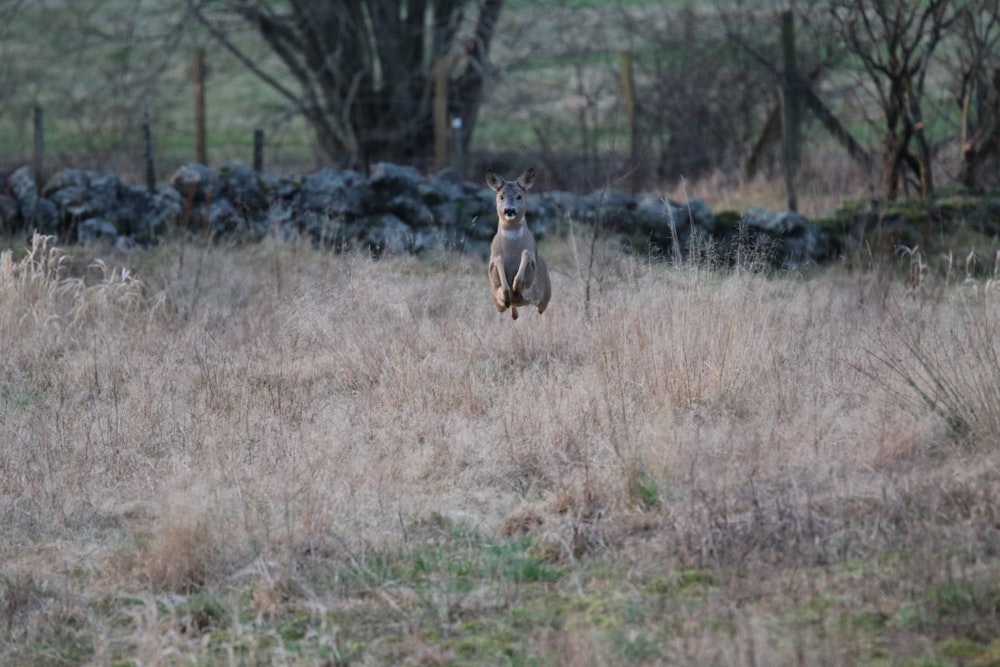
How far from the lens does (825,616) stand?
5117 mm

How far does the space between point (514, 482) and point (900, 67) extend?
10694 millimetres

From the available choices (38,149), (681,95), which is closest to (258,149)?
(38,149)

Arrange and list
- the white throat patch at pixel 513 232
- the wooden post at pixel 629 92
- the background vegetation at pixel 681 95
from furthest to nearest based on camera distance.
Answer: the wooden post at pixel 629 92 → the background vegetation at pixel 681 95 → the white throat patch at pixel 513 232

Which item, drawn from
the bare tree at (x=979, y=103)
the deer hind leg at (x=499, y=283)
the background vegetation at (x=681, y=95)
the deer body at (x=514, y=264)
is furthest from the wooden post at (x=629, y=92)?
the deer hind leg at (x=499, y=283)

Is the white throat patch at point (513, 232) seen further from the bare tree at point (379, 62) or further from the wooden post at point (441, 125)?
the bare tree at point (379, 62)

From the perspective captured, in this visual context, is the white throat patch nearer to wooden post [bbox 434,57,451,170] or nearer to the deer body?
the deer body

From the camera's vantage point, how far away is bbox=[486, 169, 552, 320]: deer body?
28.4 ft

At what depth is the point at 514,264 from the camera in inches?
345

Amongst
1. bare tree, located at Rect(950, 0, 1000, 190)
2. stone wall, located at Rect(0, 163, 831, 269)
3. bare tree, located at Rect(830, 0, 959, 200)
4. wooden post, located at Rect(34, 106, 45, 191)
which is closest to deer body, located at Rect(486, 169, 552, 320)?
stone wall, located at Rect(0, 163, 831, 269)

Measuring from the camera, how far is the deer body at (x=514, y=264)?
8.64m

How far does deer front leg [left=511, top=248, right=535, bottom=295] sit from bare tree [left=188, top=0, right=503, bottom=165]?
11.2 m

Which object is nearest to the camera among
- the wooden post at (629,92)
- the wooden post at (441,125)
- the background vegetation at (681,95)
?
the background vegetation at (681,95)

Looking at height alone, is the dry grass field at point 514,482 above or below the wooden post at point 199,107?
below

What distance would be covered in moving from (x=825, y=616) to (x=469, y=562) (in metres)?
1.63
